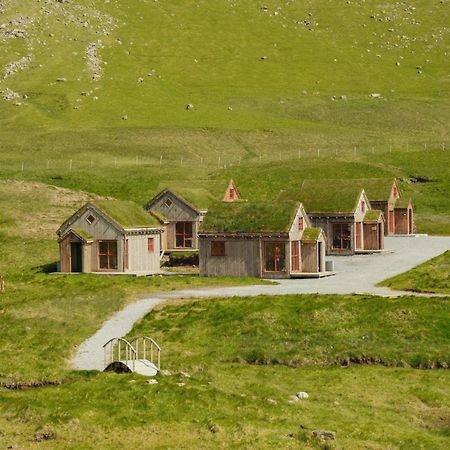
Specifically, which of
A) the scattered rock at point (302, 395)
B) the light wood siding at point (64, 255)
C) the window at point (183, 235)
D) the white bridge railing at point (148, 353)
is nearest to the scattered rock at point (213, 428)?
the scattered rock at point (302, 395)

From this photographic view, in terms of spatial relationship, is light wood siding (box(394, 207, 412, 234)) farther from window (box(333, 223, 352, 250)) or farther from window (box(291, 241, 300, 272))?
window (box(291, 241, 300, 272))

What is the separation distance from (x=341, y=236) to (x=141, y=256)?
21.4 meters

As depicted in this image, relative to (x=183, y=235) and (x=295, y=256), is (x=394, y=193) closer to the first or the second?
(x=183, y=235)

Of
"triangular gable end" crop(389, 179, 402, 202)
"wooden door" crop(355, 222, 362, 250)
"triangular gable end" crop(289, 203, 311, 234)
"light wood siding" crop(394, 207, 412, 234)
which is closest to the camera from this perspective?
"triangular gable end" crop(289, 203, 311, 234)

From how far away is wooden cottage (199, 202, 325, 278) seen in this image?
219ft

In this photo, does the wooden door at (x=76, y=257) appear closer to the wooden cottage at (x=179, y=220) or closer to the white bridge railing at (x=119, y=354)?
the wooden cottage at (x=179, y=220)

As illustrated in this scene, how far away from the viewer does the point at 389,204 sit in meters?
97.7

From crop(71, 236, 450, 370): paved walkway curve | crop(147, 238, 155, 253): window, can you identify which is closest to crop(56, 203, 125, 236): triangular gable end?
crop(147, 238, 155, 253): window

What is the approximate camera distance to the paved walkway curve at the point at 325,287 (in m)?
45.4

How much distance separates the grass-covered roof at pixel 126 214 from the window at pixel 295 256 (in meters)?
10.9

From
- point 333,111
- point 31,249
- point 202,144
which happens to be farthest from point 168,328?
point 333,111

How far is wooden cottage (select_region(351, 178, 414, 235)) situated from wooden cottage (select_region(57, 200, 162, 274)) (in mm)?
34080

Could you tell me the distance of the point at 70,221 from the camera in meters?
69.8

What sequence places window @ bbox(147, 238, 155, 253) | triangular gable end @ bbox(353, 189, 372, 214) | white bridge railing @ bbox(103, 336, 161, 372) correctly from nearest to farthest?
white bridge railing @ bbox(103, 336, 161, 372) → window @ bbox(147, 238, 155, 253) → triangular gable end @ bbox(353, 189, 372, 214)
